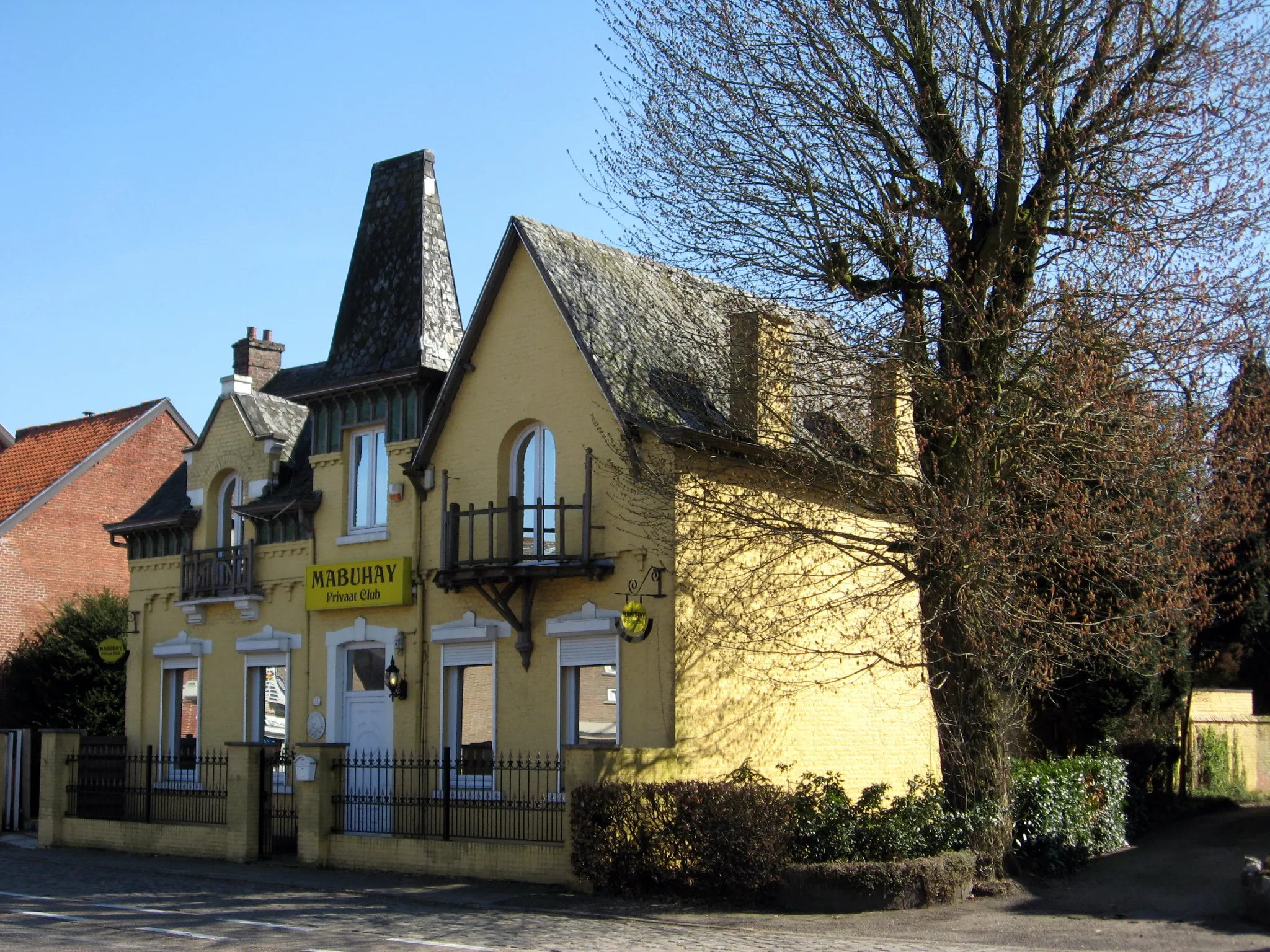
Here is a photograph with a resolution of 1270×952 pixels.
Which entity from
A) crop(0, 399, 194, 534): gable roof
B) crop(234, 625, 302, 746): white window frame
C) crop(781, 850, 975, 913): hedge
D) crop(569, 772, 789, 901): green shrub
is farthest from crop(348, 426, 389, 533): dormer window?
crop(0, 399, 194, 534): gable roof

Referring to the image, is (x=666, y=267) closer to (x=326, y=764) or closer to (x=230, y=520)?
(x=326, y=764)

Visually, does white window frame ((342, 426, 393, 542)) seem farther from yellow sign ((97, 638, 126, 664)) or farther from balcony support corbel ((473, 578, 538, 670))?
yellow sign ((97, 638, 126, 664))

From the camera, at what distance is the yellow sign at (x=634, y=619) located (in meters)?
17.6

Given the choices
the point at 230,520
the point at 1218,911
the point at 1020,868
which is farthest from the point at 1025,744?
the point at 230,520

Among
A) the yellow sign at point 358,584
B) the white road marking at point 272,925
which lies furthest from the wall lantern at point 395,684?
the white road marking at point 272,925

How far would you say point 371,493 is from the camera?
72.3ft

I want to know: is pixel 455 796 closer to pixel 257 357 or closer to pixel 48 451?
pixel 257 357

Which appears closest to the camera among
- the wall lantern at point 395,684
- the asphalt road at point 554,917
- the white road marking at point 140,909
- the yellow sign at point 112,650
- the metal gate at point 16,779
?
the asphalt road at point 554,917

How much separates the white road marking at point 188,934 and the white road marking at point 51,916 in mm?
877

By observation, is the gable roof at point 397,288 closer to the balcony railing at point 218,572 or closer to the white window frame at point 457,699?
the balcony railing at point 218,572

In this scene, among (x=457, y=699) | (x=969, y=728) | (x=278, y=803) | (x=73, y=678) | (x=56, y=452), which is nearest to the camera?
(x=969, y=728)

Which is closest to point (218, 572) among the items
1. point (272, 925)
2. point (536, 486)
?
point (536, 486)

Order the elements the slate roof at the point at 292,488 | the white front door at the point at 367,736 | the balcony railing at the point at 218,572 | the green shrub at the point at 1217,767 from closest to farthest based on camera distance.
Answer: the white front door at the point at 367,736
the slate roof at the point at 292,488
the balcony railing at the point at 218,572
the green shrub at the point at 1217,767

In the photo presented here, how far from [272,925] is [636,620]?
5.93 m
